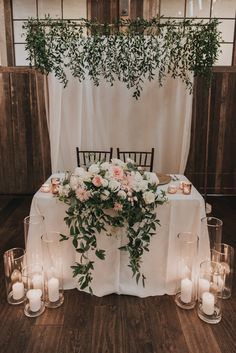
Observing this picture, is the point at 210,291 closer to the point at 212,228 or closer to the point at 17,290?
the point at 212,228

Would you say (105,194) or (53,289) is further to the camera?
(53,289)

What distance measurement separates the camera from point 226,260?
7.30 ft

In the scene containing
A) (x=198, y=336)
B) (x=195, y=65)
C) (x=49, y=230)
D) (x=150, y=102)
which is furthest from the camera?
(x=150, y=102)

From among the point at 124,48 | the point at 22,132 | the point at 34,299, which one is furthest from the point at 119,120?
the point at 34,299

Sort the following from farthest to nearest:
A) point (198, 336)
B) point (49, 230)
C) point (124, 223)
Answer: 1. point (49, 230)
2. point (124, 223)
3. point (198, 336)

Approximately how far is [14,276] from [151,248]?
978 mm

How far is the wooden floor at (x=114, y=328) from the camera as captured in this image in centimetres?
172

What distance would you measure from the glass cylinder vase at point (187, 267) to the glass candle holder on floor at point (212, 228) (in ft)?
0.33

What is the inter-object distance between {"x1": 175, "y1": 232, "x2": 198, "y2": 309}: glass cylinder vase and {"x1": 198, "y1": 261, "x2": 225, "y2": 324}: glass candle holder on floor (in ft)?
0.19

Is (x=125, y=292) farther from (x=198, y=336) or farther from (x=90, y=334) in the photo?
(x=198, y=336)

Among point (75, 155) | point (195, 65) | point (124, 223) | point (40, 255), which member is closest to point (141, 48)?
point (195, 65)

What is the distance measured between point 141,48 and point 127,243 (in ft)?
6.64

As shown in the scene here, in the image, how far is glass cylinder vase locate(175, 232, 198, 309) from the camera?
2.02 m

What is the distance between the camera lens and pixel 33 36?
285cm
